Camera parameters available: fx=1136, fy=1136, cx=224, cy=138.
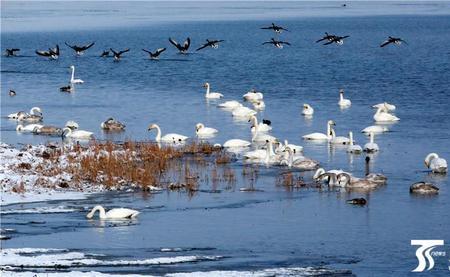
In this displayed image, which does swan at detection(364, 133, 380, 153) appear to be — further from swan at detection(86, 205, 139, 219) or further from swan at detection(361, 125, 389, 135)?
swan at detection(86, 205, 139, 219)

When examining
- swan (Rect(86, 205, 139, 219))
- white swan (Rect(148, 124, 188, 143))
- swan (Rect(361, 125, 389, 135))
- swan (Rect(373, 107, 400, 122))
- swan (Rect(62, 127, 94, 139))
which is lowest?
swan (Rect(86, 205, 139, 219))

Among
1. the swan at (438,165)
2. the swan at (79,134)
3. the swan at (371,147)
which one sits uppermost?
the swan at (79,134)

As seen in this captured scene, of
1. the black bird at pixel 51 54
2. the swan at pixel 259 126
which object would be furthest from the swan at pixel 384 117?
the black bird at pixel 51 54

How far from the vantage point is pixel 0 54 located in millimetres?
85938

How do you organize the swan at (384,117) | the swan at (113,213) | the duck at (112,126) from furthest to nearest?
the swan at (384,117) < the duck at (112,126) < the swan at (113,213)

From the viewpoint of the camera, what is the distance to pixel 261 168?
29672 mm

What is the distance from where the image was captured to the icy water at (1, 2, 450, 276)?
772 inches

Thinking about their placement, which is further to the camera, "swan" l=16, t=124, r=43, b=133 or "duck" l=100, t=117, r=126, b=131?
"duck" l=100, t=117, r=126, b=131

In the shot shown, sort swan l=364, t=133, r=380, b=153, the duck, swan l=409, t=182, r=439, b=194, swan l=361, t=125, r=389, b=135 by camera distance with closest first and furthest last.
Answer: swan l=409, t=182, r=439, b=194
swan l=364, t=133, r=380, b=153
swan l=361, t=125, r=389, b=135
the duck

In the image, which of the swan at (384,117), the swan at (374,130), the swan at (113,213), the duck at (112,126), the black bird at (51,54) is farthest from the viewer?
the black bird at (51,54)

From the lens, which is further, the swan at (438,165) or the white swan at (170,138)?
the white swan at (170,138)

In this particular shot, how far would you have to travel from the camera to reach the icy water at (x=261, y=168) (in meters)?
19.6

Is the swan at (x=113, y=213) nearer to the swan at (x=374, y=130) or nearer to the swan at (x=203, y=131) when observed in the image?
the swan at (x=203, y=131)

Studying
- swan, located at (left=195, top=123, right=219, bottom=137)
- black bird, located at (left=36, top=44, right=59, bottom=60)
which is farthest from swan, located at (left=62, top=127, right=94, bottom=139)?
black bird, located at (left=36, top=44, right=59, bottom=60)
